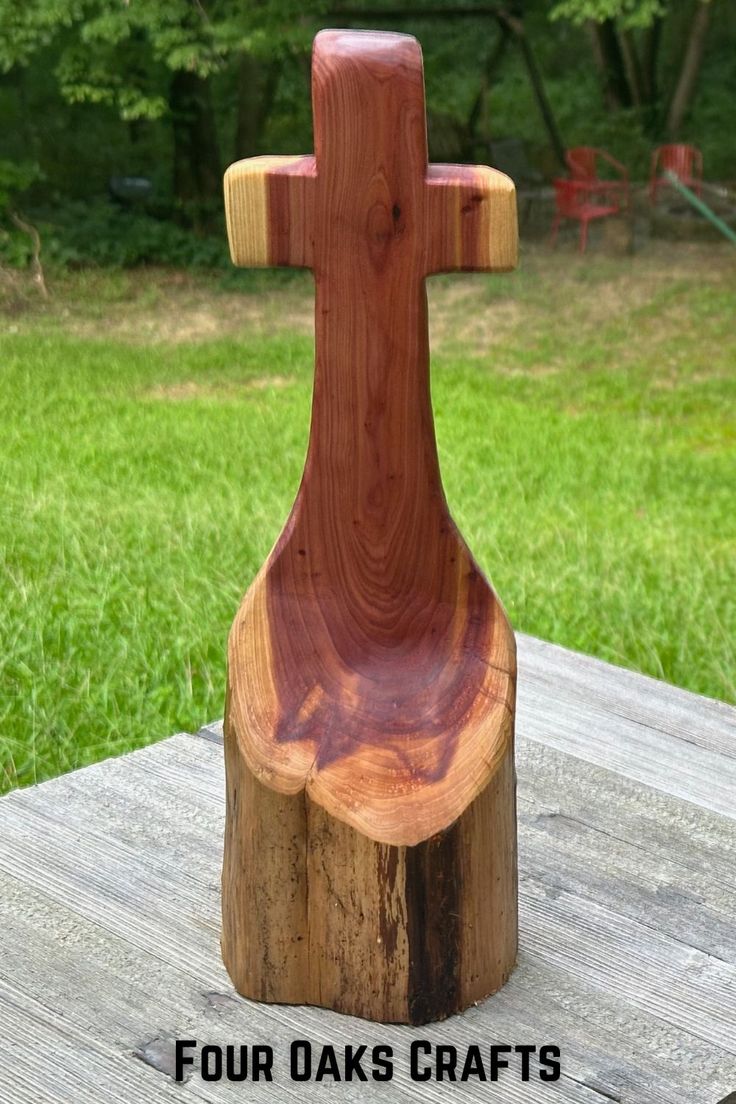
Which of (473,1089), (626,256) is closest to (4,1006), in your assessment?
(473,1089)

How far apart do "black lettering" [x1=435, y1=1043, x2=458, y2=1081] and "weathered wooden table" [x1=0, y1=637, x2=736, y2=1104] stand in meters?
0.02

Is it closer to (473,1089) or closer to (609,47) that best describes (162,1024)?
(473,1089)

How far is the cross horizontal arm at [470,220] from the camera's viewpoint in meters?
1.56

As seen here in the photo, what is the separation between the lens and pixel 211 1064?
5.16 feet

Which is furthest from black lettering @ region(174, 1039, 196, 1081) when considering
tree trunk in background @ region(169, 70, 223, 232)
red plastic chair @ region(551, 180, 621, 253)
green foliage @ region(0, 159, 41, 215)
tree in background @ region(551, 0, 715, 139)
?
tree in background @ region(551, 0, 715, 139)

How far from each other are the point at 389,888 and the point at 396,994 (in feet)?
0.50

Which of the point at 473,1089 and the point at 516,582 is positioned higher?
the point at 473,1089

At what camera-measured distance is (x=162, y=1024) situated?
1.64 m

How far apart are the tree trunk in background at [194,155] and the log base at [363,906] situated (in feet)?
31.8

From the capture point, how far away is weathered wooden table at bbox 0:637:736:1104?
1.57 meters

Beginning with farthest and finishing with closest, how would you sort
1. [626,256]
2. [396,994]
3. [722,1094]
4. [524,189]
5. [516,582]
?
[524,189], [626,256], [516,582], [396,994], [722,1094]

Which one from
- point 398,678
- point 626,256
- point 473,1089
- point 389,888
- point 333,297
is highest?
point 333,297

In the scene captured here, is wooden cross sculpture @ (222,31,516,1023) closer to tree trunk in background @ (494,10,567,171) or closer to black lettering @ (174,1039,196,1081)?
black lettering @ (174,1039,196,1081)

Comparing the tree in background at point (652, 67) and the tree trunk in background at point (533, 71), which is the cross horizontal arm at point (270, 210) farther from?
the tree in background at point (652, 67)
